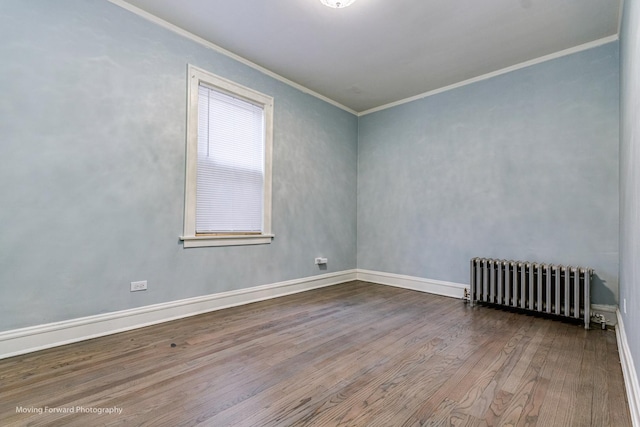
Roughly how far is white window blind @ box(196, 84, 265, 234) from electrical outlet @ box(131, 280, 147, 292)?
723 millimetres

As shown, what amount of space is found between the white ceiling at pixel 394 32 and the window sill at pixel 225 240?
2.17 metres

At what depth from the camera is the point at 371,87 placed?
439cm

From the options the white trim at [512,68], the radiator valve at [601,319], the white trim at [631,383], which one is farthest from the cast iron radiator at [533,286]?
the white trim at [512,68]

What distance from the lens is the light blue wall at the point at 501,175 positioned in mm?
3182

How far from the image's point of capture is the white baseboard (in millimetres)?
2270

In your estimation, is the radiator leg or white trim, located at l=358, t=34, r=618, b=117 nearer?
white trim, located at l=358, t=34, r=618, b=117

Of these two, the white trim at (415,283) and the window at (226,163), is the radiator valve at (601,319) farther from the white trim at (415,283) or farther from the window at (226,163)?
the window at (226,163)

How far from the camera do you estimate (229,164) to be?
363 cm

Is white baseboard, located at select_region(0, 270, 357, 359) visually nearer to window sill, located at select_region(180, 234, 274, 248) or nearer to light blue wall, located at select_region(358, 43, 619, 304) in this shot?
window sill, located at select_region(180, 234, 274, 248)

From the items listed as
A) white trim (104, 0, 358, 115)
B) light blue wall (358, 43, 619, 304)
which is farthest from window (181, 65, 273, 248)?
light blue wall (358, 43, 619, 304)

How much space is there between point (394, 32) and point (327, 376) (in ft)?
10.5

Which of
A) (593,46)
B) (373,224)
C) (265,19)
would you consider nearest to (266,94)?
(265,19)

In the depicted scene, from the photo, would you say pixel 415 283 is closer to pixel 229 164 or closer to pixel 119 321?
pixel 229 164

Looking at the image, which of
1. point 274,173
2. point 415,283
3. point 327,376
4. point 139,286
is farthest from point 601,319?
point 139,286
